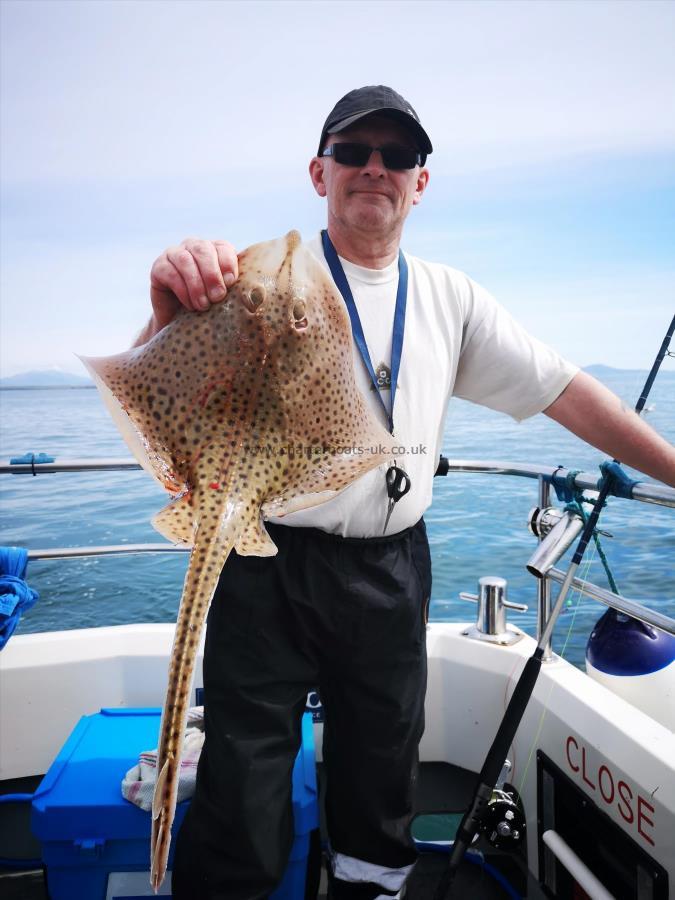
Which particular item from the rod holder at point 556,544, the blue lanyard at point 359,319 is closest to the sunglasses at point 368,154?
the blue lanyard at point 359,319

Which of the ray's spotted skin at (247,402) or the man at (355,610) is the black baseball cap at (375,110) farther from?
the ray's spotted skin at (247,402)

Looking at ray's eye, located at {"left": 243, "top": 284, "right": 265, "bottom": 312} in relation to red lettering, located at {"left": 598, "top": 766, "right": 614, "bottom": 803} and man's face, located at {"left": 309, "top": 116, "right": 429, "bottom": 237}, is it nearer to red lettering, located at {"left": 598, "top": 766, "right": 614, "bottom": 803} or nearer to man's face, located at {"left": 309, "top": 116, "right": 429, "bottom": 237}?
man's face, located at {"left": 309, "top": 116, "right": 429, "bottom": 237}

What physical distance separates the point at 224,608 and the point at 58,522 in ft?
49.3

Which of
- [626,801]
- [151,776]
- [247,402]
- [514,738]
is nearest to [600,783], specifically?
[626,801]

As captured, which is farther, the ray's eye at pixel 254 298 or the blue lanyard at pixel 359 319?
the blue lanyard at pixel 359 319

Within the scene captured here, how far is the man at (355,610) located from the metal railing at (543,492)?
206 mm

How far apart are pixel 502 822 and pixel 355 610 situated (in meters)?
1.39

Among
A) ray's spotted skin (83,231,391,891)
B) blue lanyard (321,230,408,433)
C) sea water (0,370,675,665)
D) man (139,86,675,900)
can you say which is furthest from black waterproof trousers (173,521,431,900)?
sea water (0,370,675,665)

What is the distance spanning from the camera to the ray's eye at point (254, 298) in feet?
4.71

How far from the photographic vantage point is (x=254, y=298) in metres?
1.44

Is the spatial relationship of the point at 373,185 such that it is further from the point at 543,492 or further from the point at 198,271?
the point at 543,492

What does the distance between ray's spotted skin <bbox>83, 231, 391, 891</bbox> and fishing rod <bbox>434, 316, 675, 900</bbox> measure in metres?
1.34

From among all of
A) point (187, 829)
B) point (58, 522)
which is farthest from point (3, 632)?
point (58, 522)

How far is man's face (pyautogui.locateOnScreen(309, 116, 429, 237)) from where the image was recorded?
2.07 m
